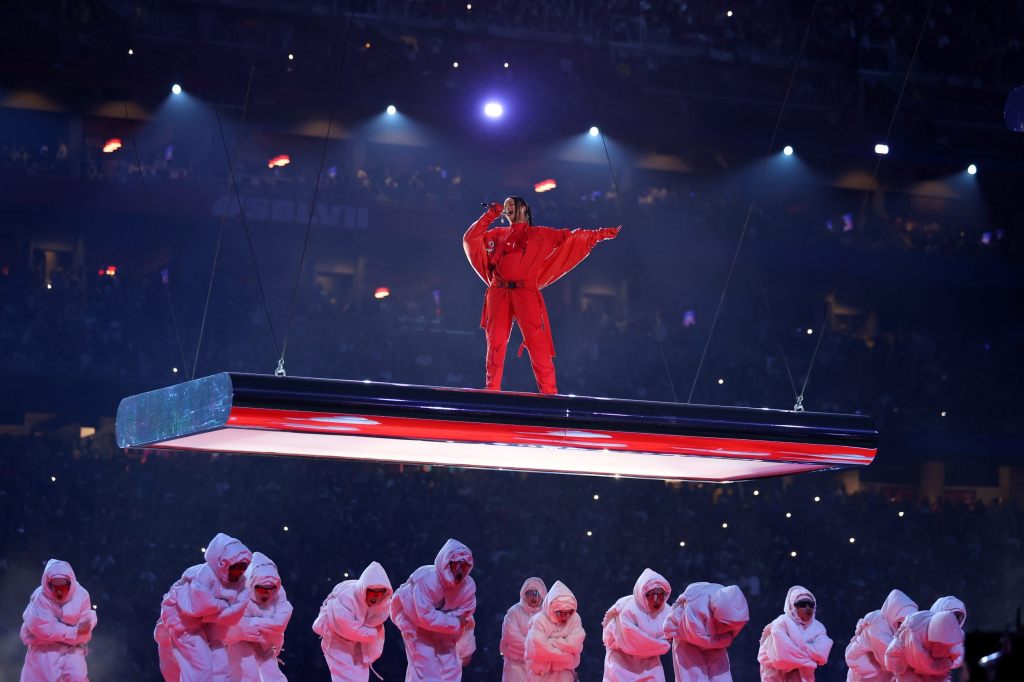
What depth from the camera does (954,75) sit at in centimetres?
2495

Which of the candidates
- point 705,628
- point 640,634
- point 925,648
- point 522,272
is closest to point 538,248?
point 522,272

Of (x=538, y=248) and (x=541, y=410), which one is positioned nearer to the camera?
(x=541, y=410)

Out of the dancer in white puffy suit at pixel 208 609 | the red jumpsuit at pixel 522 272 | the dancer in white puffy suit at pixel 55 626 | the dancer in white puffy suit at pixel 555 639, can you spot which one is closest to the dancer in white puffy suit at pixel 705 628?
the dancer in white puffy suit at pixel 555 639

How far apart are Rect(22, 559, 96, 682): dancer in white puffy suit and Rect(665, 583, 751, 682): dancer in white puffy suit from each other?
17.8 ft

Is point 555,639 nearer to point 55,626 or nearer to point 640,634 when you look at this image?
point 640,634

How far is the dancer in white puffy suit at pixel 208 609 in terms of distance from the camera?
10930 mm

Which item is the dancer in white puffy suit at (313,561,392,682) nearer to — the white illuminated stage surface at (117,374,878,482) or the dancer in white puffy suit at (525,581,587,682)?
the white illuminated stage surface at (117,374,878,482)

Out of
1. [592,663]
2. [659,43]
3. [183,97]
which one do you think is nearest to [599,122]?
[659,43]

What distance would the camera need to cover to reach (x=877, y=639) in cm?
1292

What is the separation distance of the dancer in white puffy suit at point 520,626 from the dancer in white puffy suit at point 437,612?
1.52 meters

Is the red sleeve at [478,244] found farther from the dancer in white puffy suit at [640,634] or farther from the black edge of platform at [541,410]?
the dancer in white puffy suit at [640,634]

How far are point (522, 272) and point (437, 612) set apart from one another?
3070 millimetres

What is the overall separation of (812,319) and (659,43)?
5670 mm

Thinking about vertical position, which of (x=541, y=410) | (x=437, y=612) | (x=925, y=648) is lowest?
(x=925, y=648)
